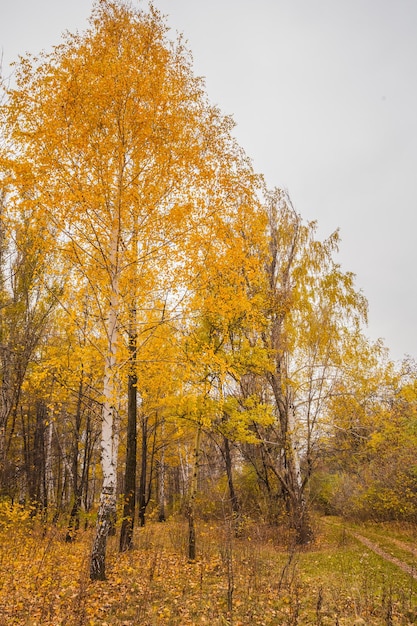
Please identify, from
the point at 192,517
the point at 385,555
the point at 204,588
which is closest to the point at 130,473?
the point at 192,517

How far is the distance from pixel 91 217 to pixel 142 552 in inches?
310

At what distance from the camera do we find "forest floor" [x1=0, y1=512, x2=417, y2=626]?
16.2ft

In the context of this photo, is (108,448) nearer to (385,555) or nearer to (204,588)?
(204,588)

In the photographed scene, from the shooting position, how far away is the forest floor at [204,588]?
4930 millimetres

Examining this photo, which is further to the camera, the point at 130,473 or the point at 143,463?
the point at 143,463

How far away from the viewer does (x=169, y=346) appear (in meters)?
8.21

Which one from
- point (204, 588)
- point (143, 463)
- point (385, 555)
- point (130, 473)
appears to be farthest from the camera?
point (143, 463)

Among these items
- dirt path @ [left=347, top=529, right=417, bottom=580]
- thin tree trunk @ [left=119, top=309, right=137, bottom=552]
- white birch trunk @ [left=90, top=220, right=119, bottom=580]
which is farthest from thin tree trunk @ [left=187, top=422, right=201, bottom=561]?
dirt path @ [left=347, top=529, right=417, bottom=580]

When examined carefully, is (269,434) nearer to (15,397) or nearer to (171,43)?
(15,397)

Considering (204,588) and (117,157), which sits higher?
(117,157)

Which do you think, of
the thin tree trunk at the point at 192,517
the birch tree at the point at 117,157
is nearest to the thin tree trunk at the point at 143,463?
→ the thin tree trunk at the point at 192,517

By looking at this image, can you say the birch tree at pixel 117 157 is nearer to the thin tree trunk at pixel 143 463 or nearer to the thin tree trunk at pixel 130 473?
the thin tree trunk at pixel 130 473

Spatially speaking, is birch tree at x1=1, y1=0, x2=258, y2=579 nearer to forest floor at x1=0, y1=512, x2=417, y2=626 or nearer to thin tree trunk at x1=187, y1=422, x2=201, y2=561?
forest floor at x1=0, y1=512, x2=417, y2=626

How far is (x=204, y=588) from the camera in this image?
6.35 meters
